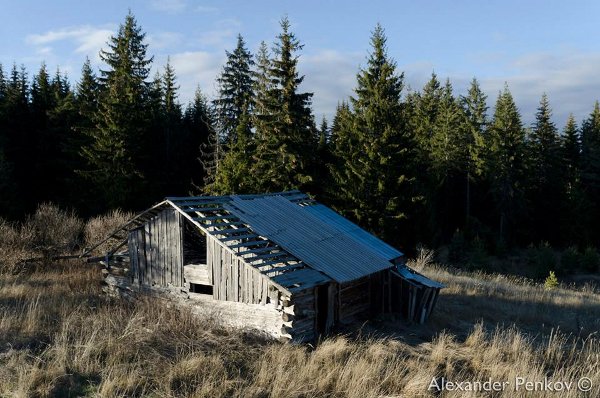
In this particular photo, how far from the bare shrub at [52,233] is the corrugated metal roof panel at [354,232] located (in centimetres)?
1241

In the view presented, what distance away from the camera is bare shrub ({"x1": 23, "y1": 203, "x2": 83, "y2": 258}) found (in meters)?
22.0

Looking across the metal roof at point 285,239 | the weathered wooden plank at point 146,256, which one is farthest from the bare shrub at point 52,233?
the weathered wooden plank at point 146,256

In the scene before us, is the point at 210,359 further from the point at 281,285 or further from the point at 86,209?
the point at 86,209

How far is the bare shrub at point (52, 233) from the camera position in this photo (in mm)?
21969

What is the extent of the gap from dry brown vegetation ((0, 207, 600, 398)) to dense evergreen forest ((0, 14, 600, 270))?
15782 millimetres

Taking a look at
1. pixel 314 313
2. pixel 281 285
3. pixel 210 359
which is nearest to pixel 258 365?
pixel 210 359

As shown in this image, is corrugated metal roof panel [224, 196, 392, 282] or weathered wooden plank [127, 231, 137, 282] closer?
corrugated metal roof panel [224, 196, 392, 282]

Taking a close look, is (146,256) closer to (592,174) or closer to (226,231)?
(226,231)

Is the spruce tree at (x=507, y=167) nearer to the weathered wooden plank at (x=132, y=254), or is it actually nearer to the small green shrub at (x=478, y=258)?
the small green shrub at (x=478, y=258)

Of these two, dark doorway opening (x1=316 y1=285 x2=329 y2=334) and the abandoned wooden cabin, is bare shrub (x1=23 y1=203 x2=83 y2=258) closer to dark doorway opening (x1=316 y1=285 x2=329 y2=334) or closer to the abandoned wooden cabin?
the abandoned wooden cabin

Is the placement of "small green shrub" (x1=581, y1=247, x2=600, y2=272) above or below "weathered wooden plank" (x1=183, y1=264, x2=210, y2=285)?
below

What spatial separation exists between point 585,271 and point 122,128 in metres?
38.6

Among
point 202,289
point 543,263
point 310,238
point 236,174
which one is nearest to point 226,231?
point 202,289

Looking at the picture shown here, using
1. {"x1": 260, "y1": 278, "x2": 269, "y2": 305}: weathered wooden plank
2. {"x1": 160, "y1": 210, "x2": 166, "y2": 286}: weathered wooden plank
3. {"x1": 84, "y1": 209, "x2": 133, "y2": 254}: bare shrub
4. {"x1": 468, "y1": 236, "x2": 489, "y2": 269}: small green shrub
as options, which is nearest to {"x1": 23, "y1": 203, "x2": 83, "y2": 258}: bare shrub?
{"x1": 84, "y1": 209, "x2": 133, "y2": 254}: bare shrub
